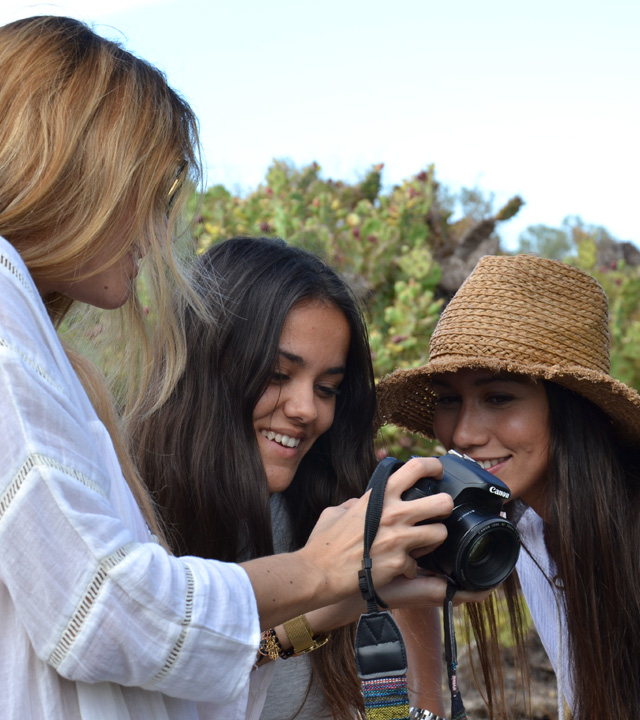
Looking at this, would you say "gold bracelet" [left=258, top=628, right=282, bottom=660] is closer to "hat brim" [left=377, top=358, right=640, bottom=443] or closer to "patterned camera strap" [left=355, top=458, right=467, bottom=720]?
"patterned camera strap" [left=355, top=458, right=467, bottom=720]

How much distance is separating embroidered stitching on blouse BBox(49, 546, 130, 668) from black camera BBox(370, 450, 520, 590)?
→ 0.67 meters

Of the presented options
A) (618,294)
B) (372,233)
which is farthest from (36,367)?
(618,294)

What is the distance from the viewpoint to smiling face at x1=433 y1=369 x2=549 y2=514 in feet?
6.99

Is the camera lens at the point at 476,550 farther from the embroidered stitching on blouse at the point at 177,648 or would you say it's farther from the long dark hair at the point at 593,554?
the embroidered stitching on blouse at the point at 177,648

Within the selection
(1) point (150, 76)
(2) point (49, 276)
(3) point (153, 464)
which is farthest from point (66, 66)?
(3) point (153, 464)

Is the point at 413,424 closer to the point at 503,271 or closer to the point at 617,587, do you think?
the point at 503,271

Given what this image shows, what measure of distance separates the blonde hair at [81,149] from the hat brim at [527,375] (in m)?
1.04

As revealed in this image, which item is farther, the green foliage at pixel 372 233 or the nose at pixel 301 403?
the green foliage at pixel 372 233

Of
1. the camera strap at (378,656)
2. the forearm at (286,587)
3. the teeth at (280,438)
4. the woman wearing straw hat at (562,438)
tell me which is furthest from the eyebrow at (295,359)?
the forearm at (286,587)

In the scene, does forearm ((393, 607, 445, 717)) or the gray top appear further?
forearm ((393, 607, 445, 717))

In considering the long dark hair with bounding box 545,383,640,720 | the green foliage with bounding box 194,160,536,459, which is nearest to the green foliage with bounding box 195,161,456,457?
the green foliage with bounding box 194,160,536,459

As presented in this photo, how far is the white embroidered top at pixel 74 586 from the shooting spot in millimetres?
930

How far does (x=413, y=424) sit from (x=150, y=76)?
1.54 m

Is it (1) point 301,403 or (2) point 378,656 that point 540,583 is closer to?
(1) point 301,403
